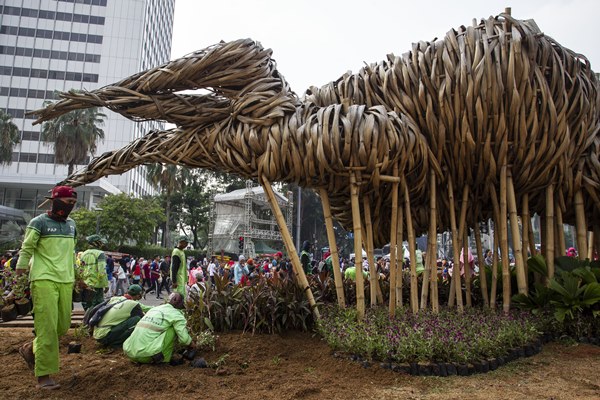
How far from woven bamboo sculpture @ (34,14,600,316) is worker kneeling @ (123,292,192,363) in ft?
6.88

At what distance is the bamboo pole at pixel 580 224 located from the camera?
6738mm

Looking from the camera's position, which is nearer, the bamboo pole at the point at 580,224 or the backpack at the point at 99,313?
the backpack at the point at 99,313

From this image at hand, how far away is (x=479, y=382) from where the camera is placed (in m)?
4.45

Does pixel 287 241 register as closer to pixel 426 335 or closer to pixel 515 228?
pixel 426 335

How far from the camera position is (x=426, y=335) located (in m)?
4.79

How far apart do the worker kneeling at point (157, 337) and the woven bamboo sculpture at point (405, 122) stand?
2097 millimetres

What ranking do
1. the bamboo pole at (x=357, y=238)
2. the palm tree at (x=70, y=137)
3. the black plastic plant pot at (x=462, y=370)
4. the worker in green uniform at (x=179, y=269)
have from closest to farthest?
the black plastic plant pot at (x=462, y=370) < the bamboo pole at (x=357, y=238) < the worker in green uniform at (x=179, y=269) < the palm tree at (x=70, y=137)

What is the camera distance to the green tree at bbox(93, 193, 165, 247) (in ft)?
109

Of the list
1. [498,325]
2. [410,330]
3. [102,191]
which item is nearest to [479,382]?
[410,330]

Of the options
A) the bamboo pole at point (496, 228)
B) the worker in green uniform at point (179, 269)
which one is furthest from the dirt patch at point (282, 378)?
the worker in green uniform at point (179, 269)

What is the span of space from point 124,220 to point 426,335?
32135 millimetres

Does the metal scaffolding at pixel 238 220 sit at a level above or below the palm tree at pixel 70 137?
below

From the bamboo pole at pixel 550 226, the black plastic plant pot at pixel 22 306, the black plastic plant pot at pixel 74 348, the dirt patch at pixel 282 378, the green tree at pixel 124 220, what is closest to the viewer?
the dirt patch at pixel 282 378

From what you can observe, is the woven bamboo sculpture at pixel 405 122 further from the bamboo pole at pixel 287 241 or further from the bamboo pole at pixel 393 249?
the bamboo pole at pixel 287 241
